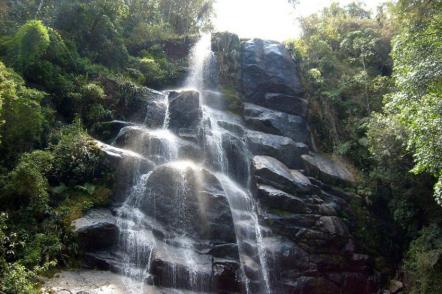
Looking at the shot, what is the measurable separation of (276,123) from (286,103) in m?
2.48

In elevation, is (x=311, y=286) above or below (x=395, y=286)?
below

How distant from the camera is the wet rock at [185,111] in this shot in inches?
795

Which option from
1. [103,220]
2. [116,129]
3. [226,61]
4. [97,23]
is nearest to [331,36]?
[226,61]

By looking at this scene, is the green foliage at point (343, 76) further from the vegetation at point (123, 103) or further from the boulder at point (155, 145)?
the boulder at point (155, 145)

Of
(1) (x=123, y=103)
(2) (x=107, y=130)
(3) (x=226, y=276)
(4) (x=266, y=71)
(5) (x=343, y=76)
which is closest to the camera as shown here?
(3) (x=226, y=276)

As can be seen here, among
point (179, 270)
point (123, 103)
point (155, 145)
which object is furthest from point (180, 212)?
point (123, 103)

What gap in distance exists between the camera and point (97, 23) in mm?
23750

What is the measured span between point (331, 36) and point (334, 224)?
18906 mm

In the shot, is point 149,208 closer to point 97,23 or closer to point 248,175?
point 248,175

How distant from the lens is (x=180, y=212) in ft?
50.0

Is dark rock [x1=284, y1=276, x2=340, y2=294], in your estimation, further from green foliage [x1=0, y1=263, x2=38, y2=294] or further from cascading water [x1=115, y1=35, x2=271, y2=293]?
green foliage [x1=0, y1=263, x2=38, y2=294]

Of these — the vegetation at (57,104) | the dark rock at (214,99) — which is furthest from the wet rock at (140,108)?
the dark rock at (214,99)

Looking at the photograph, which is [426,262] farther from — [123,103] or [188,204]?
[123,103]

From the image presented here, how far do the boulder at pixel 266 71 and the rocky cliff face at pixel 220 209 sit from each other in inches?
112
